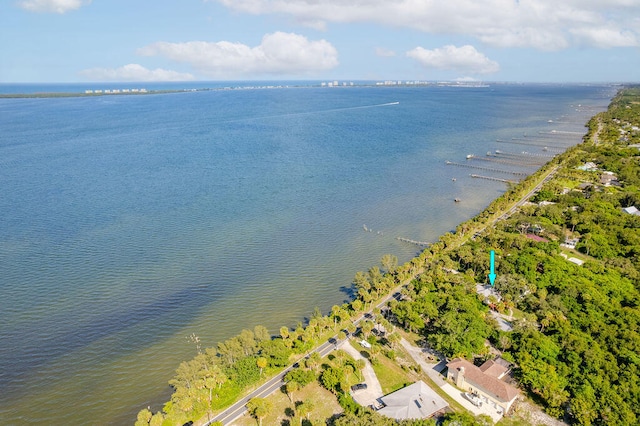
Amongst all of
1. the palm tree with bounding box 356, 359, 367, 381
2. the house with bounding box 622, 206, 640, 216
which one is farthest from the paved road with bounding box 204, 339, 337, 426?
the house with bounding box 622, 206, 640, 216

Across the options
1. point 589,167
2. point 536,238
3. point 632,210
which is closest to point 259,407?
point 536,238

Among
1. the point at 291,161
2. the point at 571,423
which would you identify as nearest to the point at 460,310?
the point at 571,423

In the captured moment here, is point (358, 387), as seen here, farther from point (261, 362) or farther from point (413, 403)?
point (261, 362)

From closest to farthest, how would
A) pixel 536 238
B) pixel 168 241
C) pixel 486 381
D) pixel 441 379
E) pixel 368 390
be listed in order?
pixel 486 381, pixel 368 390, pixel 441 379, pixel 536 238, pixel 168 241

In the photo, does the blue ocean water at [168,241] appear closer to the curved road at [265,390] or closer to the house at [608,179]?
the curved road at [265,390]

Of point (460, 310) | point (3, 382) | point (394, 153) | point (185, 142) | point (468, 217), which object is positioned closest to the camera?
point (3, 382)

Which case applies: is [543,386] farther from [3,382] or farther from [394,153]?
[394,153]
